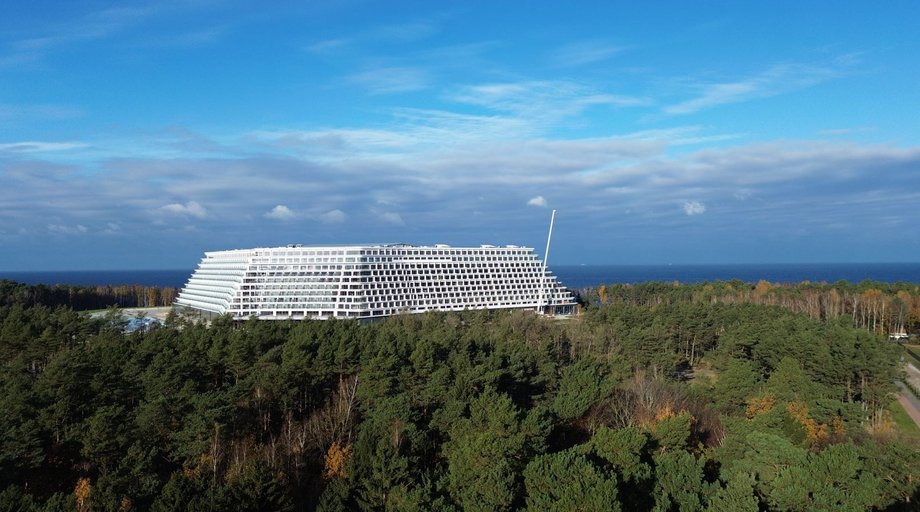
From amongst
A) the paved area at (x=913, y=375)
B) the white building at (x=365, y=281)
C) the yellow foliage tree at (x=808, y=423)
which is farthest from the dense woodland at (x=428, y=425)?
the white building at (x=365, y=281)

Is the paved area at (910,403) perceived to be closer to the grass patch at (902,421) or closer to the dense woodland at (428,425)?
the grass patch at (902,421)

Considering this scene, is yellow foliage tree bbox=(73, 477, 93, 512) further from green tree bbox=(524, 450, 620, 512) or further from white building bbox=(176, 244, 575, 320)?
white building bbox=(176, 244, 575, 320)

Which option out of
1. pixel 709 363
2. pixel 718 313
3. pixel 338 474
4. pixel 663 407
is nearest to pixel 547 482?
pixel 338 474

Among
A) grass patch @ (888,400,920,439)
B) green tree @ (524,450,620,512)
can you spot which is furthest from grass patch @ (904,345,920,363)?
green tree @ (524,450,620,512)

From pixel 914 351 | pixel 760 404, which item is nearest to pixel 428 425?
pixel 760 404

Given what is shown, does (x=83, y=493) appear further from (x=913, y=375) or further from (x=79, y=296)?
(x=79, y=296)

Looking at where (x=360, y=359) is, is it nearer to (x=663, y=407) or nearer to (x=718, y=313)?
(x=663, y=407)
